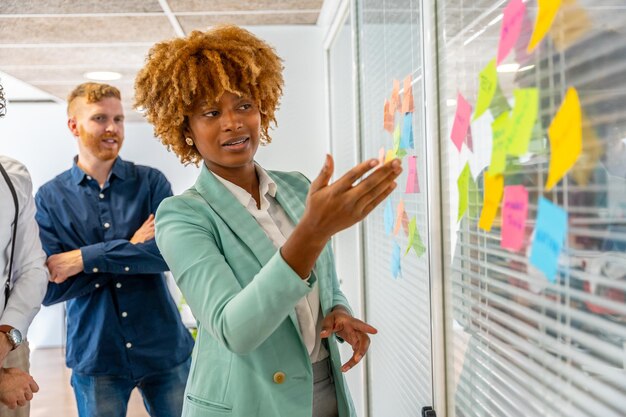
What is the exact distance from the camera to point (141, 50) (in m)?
3.89

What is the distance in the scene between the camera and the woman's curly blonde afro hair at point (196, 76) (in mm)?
1228

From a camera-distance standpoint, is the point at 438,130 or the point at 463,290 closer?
the point at 463,290

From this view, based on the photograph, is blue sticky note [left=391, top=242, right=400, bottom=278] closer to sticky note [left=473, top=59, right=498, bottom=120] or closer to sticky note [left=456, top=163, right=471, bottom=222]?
sticky note [left=456, top=163, right=471, bottom=222]

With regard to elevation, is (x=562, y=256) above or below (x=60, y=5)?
below

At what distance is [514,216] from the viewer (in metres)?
0.88

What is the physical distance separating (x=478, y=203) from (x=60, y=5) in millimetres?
2507

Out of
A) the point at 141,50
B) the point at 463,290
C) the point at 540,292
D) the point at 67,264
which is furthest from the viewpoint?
the point at 141,50

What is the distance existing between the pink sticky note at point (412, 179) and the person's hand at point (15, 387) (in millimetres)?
1089

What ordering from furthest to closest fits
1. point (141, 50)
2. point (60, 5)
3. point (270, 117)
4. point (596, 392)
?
point (141, 50) → point (60, 5) → point (270, 117) → point (596, 392)

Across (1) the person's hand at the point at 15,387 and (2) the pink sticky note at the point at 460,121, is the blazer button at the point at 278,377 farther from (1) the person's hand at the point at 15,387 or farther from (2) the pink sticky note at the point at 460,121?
(1) the person's hand at the point at 15,387

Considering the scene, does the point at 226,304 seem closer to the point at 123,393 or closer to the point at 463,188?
the point at 463,188

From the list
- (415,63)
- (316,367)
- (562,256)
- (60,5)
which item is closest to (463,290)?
(316,367)

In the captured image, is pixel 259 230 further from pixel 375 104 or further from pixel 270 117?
pixel 375 104

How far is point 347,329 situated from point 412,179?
0.49m
